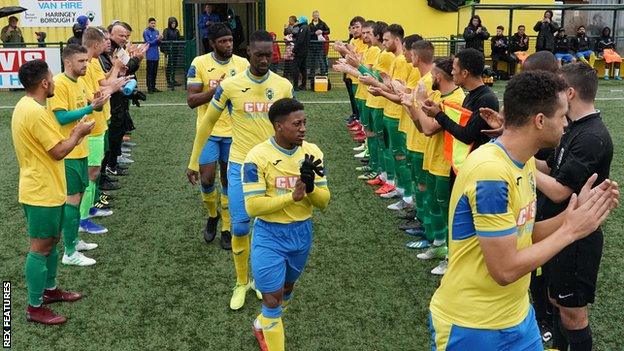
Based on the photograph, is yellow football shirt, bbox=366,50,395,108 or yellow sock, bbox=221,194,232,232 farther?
yellow football shirt, bbox=366,50,395,108

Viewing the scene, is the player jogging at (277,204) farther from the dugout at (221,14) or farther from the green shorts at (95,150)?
the dugout at (221,14)

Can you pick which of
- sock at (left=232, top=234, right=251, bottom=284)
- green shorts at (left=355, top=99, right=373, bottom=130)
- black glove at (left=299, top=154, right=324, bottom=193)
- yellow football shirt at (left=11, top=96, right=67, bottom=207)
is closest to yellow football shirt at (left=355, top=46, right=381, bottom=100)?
green shorts at (left=355, top=99, right=373, bottom=130)

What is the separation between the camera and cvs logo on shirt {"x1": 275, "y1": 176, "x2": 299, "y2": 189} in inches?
182

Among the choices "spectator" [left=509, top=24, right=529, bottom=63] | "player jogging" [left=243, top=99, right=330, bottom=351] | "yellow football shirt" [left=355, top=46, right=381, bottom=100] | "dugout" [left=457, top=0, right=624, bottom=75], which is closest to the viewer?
"player jogging" [left=243, top=99, right=330, bottom=351]

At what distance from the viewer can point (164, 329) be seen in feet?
17.8

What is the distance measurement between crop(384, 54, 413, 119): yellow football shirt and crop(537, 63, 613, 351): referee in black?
423 centimetres

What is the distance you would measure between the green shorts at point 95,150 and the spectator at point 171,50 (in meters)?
10.9

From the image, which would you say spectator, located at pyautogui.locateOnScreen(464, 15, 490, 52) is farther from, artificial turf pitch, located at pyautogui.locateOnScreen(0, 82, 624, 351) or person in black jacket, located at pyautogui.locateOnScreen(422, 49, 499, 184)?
person in black jacket, located at pyautogui.locateOnScreen(422, 49, 499, 184)

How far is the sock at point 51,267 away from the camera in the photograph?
5668 mm

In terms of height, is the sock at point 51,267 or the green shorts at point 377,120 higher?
the green shorts at point 377,120

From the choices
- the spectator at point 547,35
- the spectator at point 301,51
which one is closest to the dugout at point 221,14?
the spectator at point 301,51

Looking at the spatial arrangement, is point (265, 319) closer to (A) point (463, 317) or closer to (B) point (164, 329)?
(B) point (164, 329)

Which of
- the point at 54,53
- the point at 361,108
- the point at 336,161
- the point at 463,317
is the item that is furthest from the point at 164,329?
the point at 54,53

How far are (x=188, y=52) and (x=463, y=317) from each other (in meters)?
16.8
